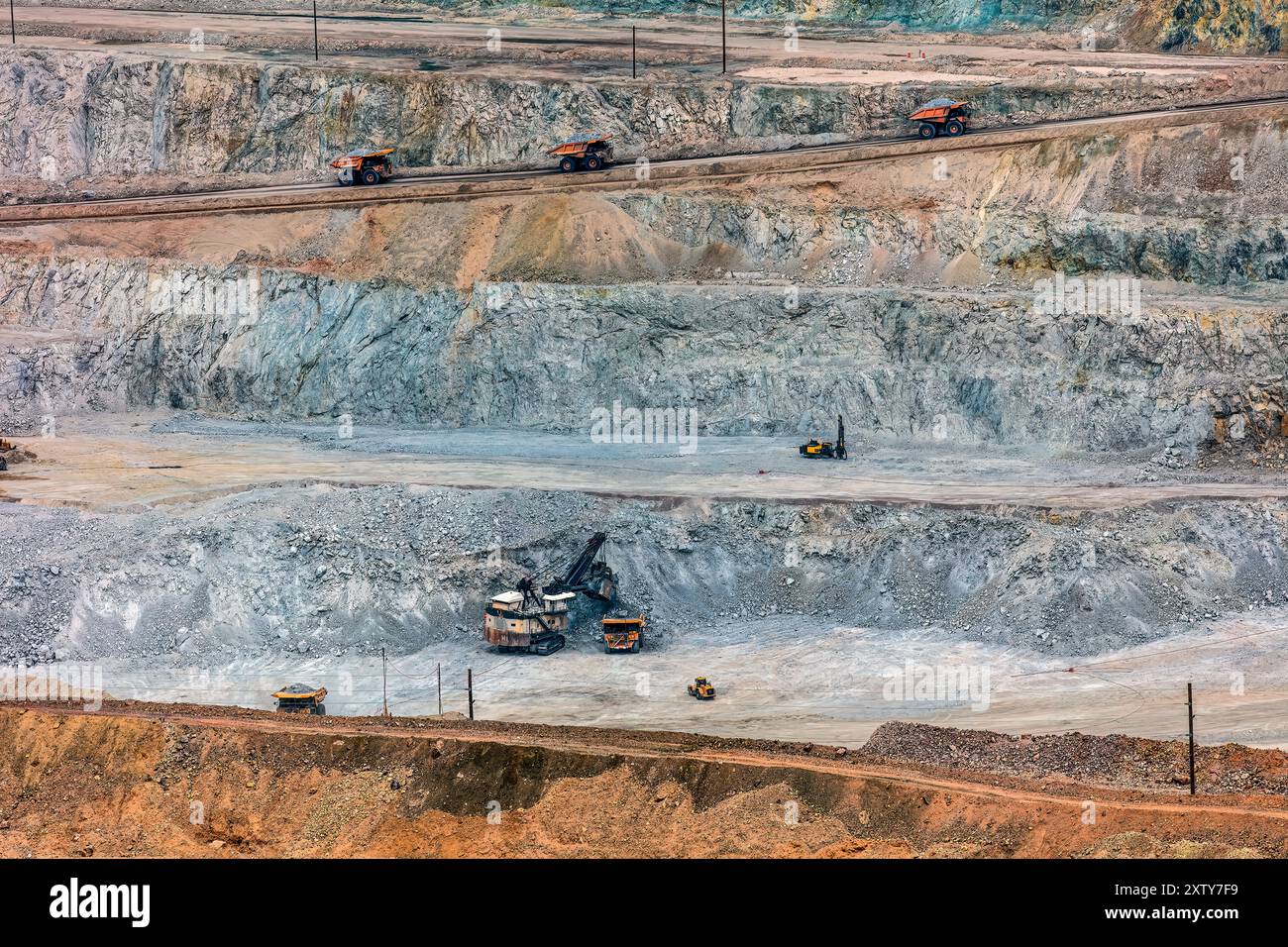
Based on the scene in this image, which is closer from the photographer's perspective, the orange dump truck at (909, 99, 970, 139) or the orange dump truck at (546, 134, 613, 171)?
the orange dump truck at (909, 99, 970, 139)

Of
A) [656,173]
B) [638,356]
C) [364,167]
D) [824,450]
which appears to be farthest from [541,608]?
[364,167]

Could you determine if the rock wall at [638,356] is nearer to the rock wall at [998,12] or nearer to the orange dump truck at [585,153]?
the orange dump truck at [585,153]

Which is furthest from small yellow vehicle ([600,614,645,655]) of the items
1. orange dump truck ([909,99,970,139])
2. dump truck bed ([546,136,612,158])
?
orange dump truck ([909,99,970,139])

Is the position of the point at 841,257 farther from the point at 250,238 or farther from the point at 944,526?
the point at 250,238

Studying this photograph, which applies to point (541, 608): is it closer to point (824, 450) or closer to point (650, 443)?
point (650, 443)

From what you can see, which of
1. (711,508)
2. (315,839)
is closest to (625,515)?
(711,508)

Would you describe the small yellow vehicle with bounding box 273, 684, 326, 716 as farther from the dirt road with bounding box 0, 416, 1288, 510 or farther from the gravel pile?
the gravel pile
